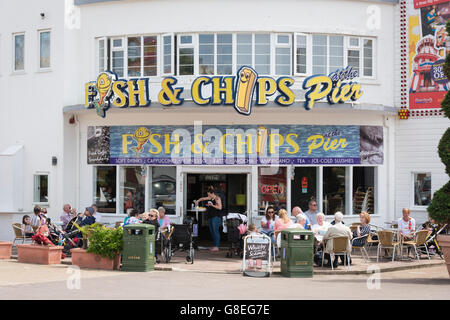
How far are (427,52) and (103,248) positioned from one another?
11802 millimetres

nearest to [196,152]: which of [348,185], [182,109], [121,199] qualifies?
[182,109]

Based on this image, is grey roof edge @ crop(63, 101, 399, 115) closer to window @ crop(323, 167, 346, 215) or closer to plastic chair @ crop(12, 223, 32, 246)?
window @ crop(323, 167, 346, 215)

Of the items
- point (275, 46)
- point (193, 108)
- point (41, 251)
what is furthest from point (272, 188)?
point (41, 251)

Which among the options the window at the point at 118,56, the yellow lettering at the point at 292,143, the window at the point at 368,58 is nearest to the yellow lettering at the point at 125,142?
the window at the point at 118,56

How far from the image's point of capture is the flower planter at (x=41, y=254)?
1855 centimetres

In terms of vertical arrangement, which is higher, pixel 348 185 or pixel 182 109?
pixel 182 109

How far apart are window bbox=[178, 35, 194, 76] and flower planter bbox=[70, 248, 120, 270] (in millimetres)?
6614

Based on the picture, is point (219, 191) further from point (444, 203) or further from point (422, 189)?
point (444, 203)

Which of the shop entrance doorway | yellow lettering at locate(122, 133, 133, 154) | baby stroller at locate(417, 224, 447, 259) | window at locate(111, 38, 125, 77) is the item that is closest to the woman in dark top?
the shop entrance doorway

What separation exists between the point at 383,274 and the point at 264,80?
252 inches

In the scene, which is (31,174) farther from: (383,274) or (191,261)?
(383,274)

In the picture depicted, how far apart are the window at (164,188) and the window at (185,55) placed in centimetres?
294

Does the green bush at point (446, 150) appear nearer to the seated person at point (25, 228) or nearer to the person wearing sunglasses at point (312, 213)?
the person wearing sunglasses at point (312, 213)

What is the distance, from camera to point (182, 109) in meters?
21.5
